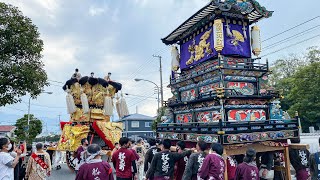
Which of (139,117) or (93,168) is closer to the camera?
(93,168)

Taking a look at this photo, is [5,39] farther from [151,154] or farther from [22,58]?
[151,154]

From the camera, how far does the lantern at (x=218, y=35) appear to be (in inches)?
441

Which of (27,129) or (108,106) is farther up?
(108,106)

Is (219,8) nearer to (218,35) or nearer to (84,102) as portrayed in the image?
(218,35)

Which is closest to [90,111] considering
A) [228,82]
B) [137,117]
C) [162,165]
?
[228,82]

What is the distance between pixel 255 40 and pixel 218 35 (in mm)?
2536

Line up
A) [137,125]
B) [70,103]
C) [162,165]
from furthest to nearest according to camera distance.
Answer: [137,125], [70,103], [162,165]

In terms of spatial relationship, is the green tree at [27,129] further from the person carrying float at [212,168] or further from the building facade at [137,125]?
the person carrying float at [212,168]

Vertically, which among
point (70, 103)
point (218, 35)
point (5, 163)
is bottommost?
point (5, 163)

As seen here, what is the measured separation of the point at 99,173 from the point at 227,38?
9286mm

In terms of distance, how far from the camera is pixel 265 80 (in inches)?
466

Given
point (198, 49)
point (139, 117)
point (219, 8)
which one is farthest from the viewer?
point (139, 117)

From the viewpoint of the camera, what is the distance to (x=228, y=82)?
1098 centimetres

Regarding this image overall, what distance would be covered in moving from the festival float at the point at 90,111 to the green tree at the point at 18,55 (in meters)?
2.76
